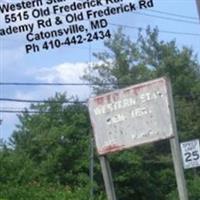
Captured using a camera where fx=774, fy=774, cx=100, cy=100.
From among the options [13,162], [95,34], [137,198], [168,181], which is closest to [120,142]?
[95,34]

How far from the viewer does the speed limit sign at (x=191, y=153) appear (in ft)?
66.0

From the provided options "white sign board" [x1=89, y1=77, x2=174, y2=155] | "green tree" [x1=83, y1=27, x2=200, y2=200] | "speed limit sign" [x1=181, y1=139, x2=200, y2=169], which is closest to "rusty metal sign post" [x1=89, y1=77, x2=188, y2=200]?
"white sign board" [x1=89, y1=77, x2=174, y2=155]

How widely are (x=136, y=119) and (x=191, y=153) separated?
29.9 ft

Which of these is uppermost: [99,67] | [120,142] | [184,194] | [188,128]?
[99,67]

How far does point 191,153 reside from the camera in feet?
67.4

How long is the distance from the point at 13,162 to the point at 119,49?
37082mm

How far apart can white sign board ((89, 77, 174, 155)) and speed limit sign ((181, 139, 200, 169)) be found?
846 centimetres

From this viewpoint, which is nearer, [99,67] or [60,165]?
[60,165]

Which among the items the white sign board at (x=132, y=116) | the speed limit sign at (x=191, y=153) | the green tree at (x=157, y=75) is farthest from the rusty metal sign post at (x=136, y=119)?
the green tree at (x=157, y=75)

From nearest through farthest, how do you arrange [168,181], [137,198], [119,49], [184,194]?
[184,194], [137,198], [168,181], [119,49]

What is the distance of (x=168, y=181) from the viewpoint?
4962 centimetres

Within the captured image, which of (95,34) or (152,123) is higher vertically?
(95,34)

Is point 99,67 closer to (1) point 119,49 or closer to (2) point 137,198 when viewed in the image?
(1) point 119,49

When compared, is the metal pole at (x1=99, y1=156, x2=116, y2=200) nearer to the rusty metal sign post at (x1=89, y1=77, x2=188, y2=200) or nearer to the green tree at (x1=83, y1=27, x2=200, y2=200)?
the rusty metal sign post at (x1=89, y1=77, x2=188, y2=200)
